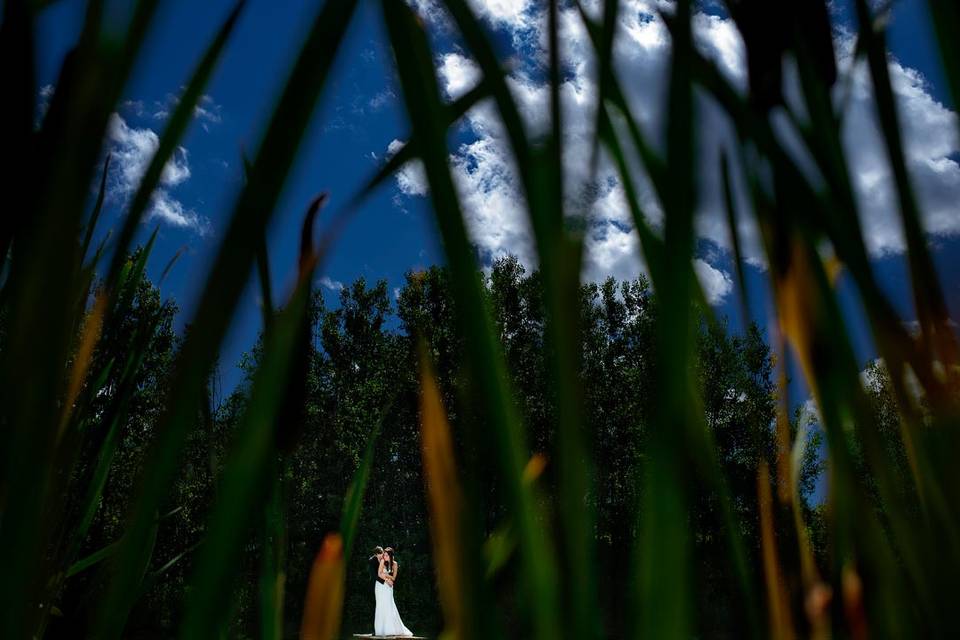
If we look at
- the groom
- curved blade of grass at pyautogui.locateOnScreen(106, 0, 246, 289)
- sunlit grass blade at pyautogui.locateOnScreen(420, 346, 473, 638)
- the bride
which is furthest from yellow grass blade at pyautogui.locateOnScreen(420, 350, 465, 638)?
the groom

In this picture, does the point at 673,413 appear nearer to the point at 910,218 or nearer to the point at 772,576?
the point at 910,218

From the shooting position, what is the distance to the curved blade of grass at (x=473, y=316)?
19 cm

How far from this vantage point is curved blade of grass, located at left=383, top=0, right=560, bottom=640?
0.62ft

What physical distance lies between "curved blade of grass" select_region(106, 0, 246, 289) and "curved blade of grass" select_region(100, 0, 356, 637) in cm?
8

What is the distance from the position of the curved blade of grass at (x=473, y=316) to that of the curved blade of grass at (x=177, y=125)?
0.08 metres

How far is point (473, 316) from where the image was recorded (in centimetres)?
19

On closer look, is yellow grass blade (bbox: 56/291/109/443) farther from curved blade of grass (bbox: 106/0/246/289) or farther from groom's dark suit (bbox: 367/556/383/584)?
groom's dark suit (bbox: 367/556/383/584)

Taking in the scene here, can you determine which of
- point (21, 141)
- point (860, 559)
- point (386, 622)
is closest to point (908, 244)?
point (860, 559)

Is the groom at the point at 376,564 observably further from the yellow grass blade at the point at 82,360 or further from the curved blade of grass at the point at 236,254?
the curved blade of grass at the point at 236,254

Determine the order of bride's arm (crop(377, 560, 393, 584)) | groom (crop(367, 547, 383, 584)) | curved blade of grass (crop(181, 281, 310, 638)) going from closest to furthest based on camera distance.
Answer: curved blade of grass (crop(181, 281, 310, 638)), bride's arm (crop(377, 560, 393, 584)), groom (crop(367, 547, 383, 584))

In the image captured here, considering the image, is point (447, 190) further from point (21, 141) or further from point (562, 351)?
point (21, 141)

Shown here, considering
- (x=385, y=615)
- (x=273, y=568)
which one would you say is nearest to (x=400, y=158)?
(x=273, y=568)

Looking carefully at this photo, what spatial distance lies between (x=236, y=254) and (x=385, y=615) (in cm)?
999

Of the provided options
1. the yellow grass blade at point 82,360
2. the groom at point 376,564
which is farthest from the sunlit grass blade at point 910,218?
the groom at point 376,564
